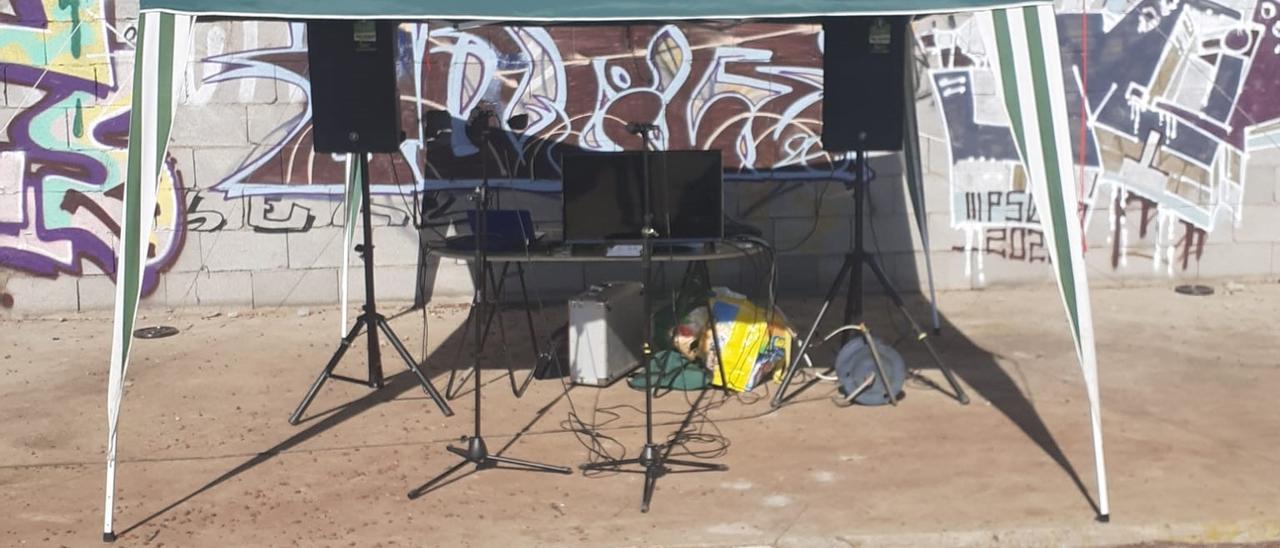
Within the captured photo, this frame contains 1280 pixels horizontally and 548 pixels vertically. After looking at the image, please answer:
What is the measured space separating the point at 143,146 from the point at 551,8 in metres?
1.58

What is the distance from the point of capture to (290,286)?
29.9ft

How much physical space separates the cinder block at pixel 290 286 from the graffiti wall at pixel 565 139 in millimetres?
16

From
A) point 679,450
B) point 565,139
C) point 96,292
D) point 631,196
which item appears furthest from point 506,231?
point 96,292

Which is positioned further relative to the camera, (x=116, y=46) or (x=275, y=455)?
(x=116, y=46)

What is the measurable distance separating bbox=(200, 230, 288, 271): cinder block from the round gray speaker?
14.5 ft

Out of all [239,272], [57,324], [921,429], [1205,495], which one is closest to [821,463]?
[921,429]

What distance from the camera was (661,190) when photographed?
6348 mm

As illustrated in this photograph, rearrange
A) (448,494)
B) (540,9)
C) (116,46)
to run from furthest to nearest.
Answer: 1. (116,46)
2. (448,494)
3. (540,9)

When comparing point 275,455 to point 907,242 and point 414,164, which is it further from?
point 907,242

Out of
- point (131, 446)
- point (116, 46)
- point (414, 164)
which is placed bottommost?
point (131, 446)

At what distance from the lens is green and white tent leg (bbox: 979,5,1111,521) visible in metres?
4.75

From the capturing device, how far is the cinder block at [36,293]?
9.06m

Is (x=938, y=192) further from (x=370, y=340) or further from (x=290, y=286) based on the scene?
(x=290, y=286)

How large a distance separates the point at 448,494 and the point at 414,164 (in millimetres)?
4177
